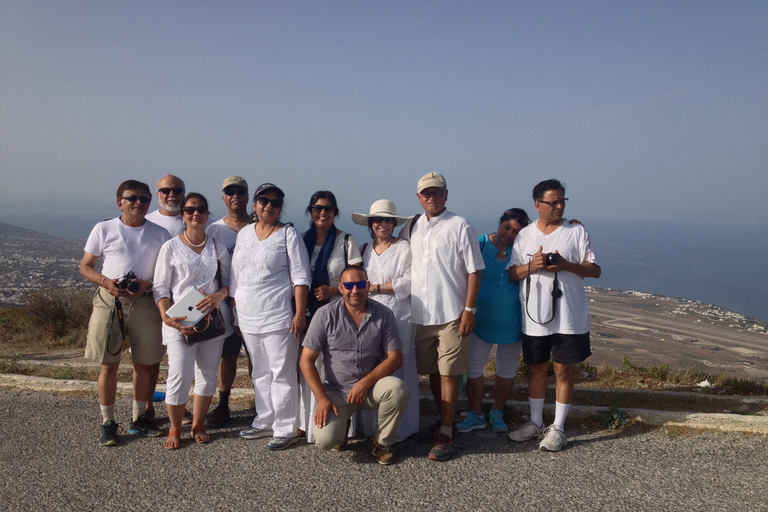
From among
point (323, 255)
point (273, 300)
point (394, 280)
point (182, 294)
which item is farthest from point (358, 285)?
point (182, 294)

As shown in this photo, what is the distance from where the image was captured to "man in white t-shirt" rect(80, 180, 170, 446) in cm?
401

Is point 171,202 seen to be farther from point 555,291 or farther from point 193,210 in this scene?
point 555,291

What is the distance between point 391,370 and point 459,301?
2.76ft

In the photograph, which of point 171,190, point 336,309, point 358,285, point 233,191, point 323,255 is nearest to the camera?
point 358,285

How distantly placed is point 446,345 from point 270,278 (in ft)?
5.38

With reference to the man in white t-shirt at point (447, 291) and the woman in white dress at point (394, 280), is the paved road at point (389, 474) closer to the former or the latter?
the woman in white dress at point (394, 280)

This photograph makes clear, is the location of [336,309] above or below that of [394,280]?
below

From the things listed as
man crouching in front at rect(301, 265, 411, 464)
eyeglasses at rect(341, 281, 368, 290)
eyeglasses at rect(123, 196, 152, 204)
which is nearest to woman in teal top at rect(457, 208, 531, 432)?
man crouching in front at rect(301, 265, 411, 464)

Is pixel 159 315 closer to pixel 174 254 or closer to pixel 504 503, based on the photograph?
pixel 174 254

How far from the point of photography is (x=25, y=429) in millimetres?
4387

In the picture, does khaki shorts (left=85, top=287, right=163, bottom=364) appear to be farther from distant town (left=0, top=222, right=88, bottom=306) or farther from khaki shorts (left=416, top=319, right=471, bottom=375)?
distant town (left=0, top=222, right=88, bottom=306)

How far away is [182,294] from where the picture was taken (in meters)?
3.97

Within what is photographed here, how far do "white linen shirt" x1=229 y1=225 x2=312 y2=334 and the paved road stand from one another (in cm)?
112

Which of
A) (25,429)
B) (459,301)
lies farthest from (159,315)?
(459,301)
